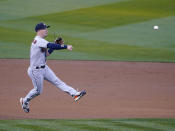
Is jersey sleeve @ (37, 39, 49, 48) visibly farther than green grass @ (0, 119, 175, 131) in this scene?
Yes

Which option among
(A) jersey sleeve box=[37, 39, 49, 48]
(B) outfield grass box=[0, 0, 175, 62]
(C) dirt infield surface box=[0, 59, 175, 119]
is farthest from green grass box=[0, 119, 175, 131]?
(B) outfield grass box=[0, 0, 175, 62]

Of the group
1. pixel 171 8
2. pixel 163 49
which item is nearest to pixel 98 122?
pixel 163 49

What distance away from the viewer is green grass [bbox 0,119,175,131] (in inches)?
410

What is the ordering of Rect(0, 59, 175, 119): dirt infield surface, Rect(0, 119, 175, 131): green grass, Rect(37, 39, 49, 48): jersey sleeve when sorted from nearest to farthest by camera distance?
Rect(0, 119, 175, 131): green grass → Rect(37, 39, 49, 48): jersey sleeve → Rect(0, 59, 175, 119): dirt infield surface

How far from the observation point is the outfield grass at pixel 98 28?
64.8 ft

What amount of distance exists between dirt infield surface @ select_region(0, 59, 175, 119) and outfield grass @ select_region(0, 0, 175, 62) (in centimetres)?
130

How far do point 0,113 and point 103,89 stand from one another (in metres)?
3.55

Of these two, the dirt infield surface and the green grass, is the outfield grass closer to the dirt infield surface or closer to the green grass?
the dirt infield surface

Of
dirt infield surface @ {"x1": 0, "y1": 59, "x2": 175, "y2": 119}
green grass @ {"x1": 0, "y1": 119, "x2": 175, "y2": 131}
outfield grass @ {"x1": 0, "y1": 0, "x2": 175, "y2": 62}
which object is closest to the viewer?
green grass @ {"x1": 0, "y1": 119, "x2": 175, "y2": 131}

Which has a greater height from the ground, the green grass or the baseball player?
the baseball player

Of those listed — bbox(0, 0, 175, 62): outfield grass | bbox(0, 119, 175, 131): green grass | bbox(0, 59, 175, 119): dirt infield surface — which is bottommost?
bbox(0, 119, 175, 131): green grass

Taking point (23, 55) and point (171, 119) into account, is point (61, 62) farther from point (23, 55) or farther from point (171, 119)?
point (171, 119)

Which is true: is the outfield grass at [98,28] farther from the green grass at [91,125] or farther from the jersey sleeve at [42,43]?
the jersey sleeve at [42,43]

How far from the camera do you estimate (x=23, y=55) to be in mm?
19188
